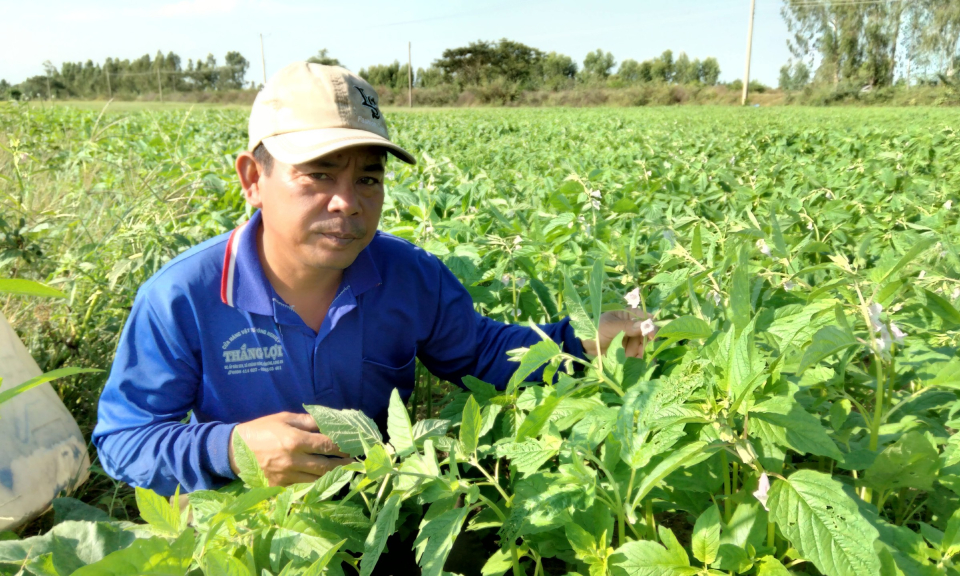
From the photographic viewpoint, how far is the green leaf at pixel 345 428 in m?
1.19

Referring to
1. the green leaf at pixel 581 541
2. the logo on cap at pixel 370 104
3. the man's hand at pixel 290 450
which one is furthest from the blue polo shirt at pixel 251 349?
the green leaf at pixel 581 541

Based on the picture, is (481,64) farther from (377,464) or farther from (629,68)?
(377,464)

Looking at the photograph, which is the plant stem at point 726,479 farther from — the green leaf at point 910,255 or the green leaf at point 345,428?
the green leaf at point 345,428

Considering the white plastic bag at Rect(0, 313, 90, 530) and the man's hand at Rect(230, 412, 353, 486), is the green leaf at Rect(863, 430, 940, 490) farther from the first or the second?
the white plastic bag at Rect(0, 313, 90, 530)

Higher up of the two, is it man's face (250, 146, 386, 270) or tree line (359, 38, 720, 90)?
tree line (359, 38, 720, 90)

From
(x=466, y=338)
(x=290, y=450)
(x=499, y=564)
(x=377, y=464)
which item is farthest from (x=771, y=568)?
(x=466, y=338)

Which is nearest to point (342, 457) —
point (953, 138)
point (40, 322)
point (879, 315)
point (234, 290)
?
point (234, 290)

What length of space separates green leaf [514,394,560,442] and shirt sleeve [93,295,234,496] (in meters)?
0.82

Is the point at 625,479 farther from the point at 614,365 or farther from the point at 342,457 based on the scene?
the point at 342,457

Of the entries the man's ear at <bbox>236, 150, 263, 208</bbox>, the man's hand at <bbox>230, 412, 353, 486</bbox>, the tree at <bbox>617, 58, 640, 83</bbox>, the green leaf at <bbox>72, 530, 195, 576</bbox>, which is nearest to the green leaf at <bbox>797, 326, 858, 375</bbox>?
the green leaf at <bbox>72, 530, 195, 576</bbox>

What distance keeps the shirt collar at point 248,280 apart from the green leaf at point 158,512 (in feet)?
2.88

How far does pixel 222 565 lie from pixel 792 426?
74 centimetres

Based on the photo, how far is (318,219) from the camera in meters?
1.70

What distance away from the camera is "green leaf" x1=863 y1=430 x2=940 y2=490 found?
3.51ft
